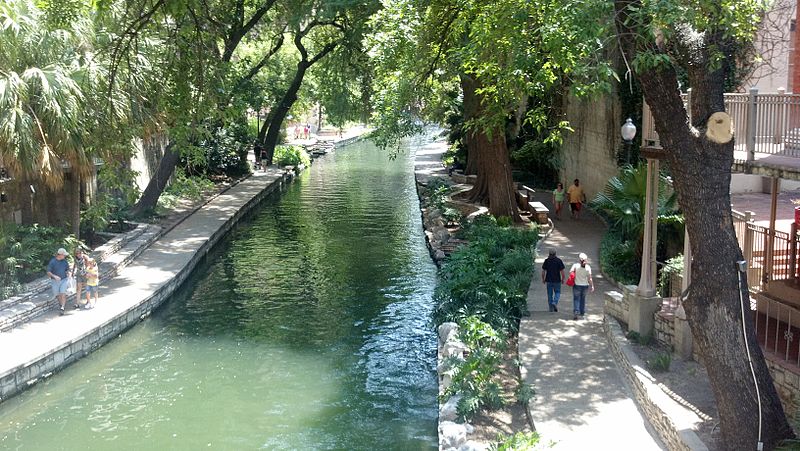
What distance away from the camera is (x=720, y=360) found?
31.9 feet

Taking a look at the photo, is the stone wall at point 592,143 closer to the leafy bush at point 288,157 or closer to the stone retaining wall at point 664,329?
the stone retaining wall at point 664,329

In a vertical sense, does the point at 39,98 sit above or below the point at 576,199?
above

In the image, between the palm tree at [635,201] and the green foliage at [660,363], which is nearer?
the green foliage at [660,363]

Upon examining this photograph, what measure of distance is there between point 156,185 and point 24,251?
32.7 ft

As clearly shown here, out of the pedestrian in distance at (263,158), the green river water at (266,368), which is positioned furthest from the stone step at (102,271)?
the pedestrian in distance at (263,158)

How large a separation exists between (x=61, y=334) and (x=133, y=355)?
55.4 inches

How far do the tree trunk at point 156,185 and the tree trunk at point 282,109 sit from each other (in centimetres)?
1379

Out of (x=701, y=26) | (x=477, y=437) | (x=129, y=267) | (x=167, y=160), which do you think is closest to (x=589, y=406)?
(x=477, y=437)

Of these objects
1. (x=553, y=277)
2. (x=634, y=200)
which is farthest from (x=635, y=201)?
(x=553, y=277)

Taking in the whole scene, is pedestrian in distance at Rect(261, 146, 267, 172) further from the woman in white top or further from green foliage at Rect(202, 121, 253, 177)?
the woman in white top

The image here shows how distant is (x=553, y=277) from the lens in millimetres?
16703

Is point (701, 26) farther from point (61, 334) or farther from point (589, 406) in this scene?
point (61, 334)

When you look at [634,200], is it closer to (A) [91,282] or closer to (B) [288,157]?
(A) [91,282]

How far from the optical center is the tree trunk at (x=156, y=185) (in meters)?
28.5
